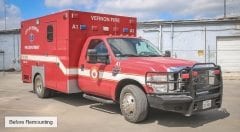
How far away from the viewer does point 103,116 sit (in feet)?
30.7

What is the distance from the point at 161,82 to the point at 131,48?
7.11 ft

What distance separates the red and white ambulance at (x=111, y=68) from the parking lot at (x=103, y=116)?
0.38 m

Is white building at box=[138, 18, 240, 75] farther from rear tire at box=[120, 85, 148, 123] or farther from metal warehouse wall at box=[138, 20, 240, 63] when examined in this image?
rear tire at box=[120, 85, 148, 123]

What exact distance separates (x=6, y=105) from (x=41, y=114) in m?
2.05

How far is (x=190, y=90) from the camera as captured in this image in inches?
311

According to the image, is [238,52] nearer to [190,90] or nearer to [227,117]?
[227,117]

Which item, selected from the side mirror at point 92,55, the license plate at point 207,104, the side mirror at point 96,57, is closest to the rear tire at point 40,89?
the side mirror at point 92,55

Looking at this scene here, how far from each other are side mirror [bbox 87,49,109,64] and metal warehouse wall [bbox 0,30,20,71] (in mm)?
Answer: 22399

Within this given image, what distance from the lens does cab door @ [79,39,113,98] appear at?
31.0 ft

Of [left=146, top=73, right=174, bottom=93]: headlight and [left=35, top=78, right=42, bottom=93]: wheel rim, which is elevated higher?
[left=146, top=73, right=174, bottom=93]: headlight

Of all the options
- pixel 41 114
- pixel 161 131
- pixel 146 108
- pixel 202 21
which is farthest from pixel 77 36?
pixel 202 21

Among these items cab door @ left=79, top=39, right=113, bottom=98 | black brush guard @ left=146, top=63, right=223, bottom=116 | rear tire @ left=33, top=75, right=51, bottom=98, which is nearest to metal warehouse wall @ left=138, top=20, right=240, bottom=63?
rear tire @ left=33, top=75, right=51, bottom=98

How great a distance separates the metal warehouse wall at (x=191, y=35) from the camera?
22766 millimetres

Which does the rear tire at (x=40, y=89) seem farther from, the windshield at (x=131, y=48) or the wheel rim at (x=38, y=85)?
the windshield at (x=131, y=48)
